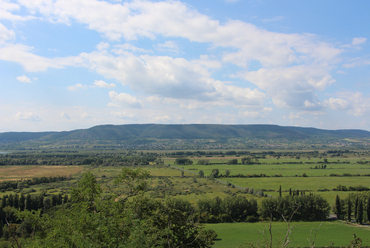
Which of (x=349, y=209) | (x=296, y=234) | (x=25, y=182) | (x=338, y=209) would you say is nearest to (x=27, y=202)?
(x=25, y=182)

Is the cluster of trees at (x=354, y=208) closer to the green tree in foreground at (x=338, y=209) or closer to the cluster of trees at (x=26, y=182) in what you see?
the green tree in foreground at (x=338, y=209)

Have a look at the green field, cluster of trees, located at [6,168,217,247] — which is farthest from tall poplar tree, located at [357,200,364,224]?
cluster of trees, located at [6,168,217,247]

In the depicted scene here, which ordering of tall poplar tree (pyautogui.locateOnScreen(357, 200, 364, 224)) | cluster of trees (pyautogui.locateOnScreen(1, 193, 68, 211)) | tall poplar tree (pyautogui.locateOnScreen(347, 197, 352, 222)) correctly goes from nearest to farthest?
cluster of trees (pyautogui.locateOnScreen(1, 193, 68, 211)) < tall poplar tree (pyautogui.locateOnScreen(357, 200, 364, 224)) < tall poplar tree (pyautogui.locateOnScreen(347, 197, 352, 222))

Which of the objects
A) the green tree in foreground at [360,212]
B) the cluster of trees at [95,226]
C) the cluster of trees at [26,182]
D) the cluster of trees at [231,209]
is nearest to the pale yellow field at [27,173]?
the cluster of trees at [26,182]

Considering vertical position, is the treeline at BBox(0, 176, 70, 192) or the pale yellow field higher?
the treeline at BBox(0, 176, 70, 192)

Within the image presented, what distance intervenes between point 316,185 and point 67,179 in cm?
10513

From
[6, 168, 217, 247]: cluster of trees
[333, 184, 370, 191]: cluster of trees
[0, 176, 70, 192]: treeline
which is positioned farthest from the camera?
[0, 176, 70, 192]: treeline

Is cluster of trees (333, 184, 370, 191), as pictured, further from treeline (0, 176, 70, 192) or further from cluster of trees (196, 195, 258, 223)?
treeline (0, 176, 70, 192)

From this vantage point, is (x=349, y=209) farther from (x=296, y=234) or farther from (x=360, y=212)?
(x=296, y=234)

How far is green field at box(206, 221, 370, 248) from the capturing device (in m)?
44.2

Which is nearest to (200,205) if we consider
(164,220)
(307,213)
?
(307,213)

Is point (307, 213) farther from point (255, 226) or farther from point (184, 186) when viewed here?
point (184, 186)

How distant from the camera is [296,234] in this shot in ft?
165

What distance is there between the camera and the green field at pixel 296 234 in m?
44.2
